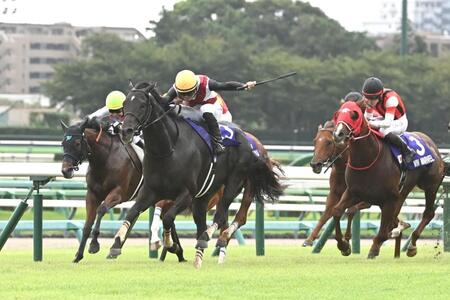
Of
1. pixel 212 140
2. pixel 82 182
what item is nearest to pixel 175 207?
pixel 212 140

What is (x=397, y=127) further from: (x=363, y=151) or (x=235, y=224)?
(x=235, y=224)

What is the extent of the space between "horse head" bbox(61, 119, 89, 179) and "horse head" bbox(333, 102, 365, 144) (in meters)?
2.17

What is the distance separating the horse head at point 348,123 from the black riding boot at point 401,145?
46 centimetres

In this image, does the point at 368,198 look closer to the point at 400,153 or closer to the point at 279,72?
the point at 400,153

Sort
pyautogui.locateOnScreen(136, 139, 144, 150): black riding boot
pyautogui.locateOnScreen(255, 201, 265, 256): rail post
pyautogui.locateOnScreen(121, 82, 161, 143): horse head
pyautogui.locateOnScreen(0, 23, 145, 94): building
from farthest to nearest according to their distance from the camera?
1. pyautogui.locateOnScreen(0, 23, 145, 94): building
2. pyautogui.locateOnScreen(255, 201, 265, 256): rail post
3. pyautogui.locateOnScreen(136, 139, 144, 150): black riding boot
4. pyautogui.locateOnScreen(121, 82, 161, 143): horse head

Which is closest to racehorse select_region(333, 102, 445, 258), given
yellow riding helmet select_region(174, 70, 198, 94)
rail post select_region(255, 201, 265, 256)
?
rail post select_region(255, 201, 265, 256)

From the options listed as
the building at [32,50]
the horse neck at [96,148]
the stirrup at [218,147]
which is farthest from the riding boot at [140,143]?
the building at [32,50]

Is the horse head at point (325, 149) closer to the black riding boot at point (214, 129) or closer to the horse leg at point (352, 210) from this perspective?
the horse leg at point (352, 210)

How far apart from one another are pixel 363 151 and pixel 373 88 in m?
0.64

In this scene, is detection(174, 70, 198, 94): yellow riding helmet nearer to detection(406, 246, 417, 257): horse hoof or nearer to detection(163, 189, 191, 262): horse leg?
detection(163, 189, 191, 262): horse leg

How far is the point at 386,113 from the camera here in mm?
11750

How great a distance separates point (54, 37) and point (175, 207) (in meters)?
86.1

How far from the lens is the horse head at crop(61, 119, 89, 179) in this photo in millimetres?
11500

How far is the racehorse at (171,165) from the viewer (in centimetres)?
1030
